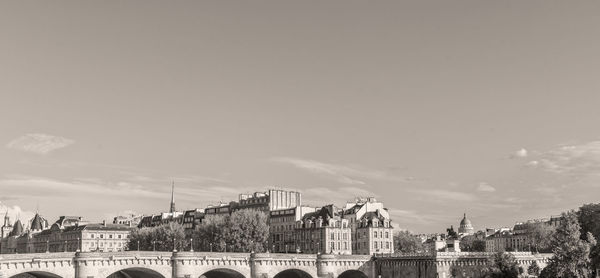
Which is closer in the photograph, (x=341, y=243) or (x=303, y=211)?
(x=341, y=243)

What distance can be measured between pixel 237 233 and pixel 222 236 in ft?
9.66

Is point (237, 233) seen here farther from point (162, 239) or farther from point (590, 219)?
point (590, 219)

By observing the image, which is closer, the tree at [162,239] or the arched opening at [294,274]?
the arched opening at [294,274]

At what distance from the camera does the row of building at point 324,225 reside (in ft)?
464

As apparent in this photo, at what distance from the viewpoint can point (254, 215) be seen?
135250 millimetres

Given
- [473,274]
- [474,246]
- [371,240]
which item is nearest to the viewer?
[473,274]

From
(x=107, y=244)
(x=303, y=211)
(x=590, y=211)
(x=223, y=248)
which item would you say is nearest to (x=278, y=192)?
(x=303, y=211)

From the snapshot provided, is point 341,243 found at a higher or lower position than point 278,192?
lower

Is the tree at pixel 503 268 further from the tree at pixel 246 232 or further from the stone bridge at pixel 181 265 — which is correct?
the tree at pixel 246 232

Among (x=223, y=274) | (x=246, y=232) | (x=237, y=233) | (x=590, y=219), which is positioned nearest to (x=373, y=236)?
(x=246, y=232)

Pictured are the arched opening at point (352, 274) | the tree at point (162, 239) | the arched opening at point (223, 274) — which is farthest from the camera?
the tree at point (162, 239)

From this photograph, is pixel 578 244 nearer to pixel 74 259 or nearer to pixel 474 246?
pixel 74 259

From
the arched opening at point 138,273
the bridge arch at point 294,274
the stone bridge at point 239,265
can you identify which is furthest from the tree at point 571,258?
the arched opening at point 138,273

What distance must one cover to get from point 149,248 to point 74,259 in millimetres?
61110
